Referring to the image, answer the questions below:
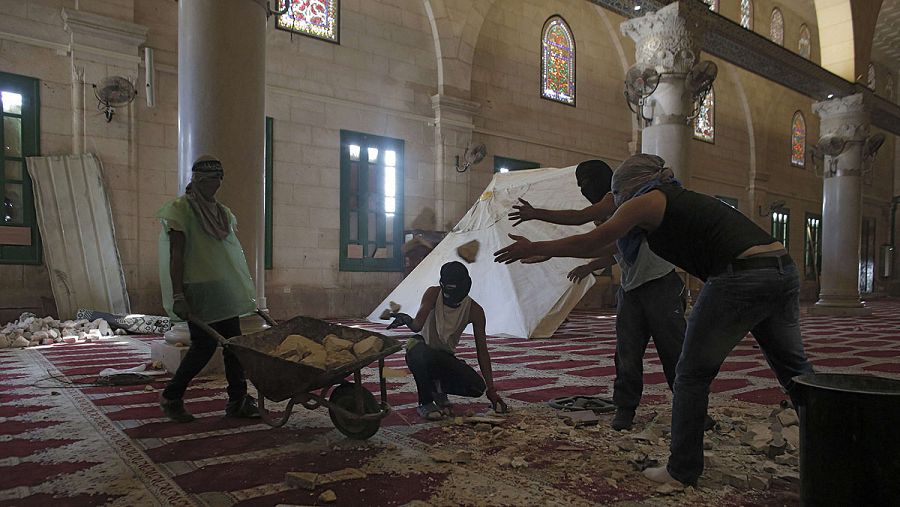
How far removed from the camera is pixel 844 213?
1338 cm

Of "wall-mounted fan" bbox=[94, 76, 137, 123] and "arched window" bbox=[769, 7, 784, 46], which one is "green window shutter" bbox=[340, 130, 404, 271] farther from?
"arched window" bbox=[769, 7, 784, 46]

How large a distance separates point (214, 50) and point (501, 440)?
3824 millimetres

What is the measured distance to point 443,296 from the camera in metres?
3.59

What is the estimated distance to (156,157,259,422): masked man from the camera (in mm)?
3400

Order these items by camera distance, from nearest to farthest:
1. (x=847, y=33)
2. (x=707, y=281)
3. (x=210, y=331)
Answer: (x=707, y=281)
(x=210, y=331)
(x=847, y=33)

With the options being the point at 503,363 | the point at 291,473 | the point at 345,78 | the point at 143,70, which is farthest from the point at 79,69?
the point at 291,473

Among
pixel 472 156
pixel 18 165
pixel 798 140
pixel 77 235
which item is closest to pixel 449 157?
pixel 472 156

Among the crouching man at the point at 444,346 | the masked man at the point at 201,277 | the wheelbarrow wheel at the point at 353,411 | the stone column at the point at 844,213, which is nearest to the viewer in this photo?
the wheelbarrow wheel at the point at 353,411

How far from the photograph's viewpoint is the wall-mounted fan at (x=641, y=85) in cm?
893

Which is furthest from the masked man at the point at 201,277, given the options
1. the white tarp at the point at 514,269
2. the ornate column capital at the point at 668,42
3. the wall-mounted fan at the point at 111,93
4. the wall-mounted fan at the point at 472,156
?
the wall-mounted fan at the point at 472,156

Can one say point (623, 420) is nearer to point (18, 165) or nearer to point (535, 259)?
point (535, 259)

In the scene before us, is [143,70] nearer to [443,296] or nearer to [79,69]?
[79,69]

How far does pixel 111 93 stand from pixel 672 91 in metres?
7.71

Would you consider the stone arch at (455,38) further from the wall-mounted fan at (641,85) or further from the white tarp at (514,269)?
the wall-mounted fan at (641,85)
